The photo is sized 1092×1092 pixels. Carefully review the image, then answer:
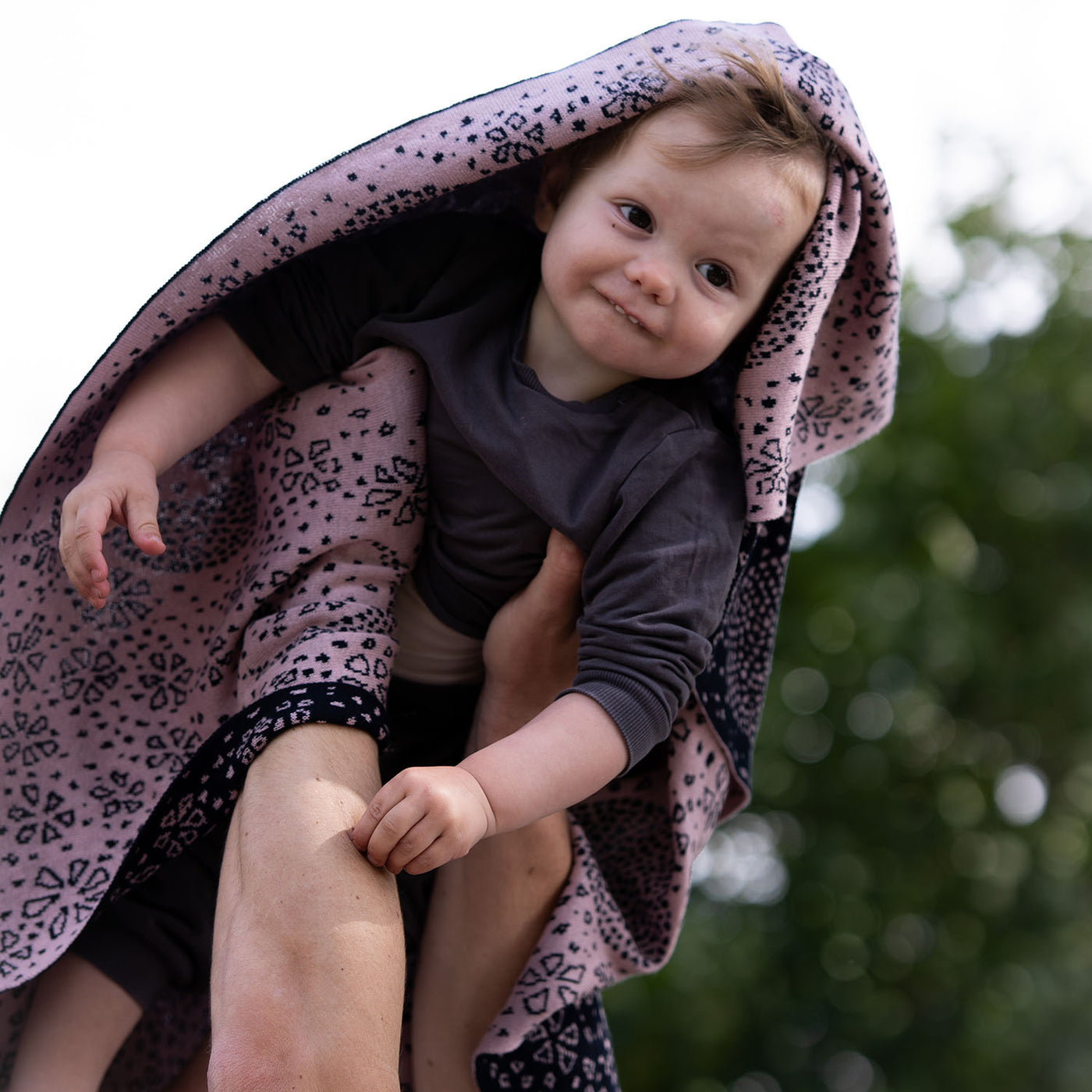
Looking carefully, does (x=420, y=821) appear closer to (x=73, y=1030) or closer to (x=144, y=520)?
(x=144, y=520)

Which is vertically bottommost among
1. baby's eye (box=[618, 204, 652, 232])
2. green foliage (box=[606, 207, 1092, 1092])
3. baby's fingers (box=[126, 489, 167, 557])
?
green foliage (box=[606, 207, 1092, 1092])

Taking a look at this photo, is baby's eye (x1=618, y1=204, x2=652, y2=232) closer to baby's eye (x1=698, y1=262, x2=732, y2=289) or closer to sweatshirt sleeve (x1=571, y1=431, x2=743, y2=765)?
baby's eye (x1=698, y1=262, x2=732, y2=289)

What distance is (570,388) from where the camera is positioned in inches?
42.9

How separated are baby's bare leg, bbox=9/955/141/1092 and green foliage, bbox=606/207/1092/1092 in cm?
311

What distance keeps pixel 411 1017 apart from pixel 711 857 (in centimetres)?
339

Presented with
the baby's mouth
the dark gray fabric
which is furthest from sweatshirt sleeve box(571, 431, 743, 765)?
the baby's mouth

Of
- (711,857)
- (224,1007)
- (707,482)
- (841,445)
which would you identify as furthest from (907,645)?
(224,1007)

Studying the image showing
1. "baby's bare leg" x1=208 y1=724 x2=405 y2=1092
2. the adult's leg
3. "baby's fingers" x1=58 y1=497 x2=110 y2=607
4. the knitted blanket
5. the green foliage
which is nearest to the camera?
"baby's bare leg" x1=208 y1=724 x2=405 y2=1092

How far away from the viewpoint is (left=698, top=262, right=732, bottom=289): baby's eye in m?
1.02

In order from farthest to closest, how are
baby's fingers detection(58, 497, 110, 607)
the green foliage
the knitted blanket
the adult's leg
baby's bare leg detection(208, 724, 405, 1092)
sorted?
1. the green foliage
2. the adult's leg
3. the knitted blanket
4. baby's fingers detection(58, 497, 110, 607)
5. baby's bare leg detection(208, 724, 405, 1092)

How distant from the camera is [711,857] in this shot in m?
4.50

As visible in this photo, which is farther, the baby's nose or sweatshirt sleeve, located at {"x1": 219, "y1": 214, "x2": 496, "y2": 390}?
sweatshirt sleeve, located at {"x1": 219, "y1": 214, "x2": 496, "y2": 390}

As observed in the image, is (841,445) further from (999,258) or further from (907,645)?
(999,258)

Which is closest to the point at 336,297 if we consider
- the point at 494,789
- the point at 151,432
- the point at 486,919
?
the point at 151,432
